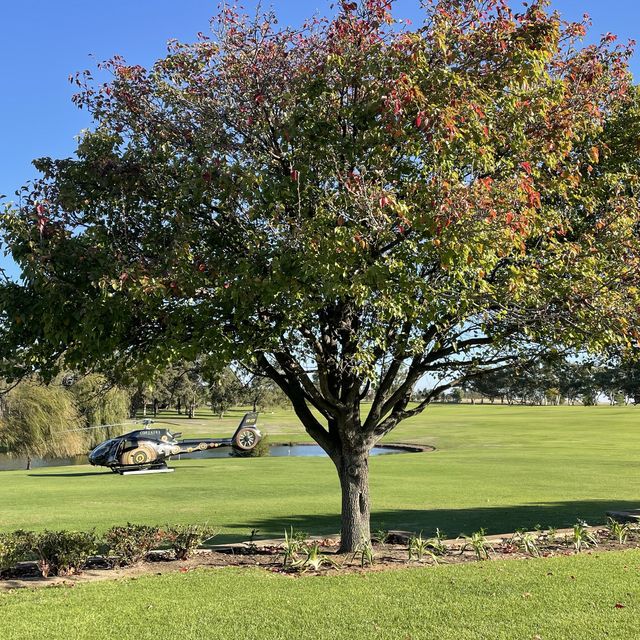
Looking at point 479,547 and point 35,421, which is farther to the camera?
point 35,421

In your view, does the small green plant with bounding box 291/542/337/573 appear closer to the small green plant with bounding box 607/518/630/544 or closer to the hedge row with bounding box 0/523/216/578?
the hedge row with bounding box 0/523/216/578

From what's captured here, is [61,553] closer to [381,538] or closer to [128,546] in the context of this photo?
[128,546]

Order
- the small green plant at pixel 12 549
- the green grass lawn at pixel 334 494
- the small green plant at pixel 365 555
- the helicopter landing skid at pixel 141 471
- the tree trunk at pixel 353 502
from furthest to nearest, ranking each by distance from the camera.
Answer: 1. the helicopter landing skid at pixel 141 471
2. the green grass lawn at pixel 334 494
3. the tree trunk at pixel 353 502
4. the small green plant at pixel 365 555
5. the small green plant at pixel 12 549

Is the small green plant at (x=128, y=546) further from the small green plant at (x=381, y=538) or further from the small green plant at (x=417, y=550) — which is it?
the small green plant at (x=381, y=538)

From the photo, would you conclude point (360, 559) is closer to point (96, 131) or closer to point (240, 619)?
point (240, 619)

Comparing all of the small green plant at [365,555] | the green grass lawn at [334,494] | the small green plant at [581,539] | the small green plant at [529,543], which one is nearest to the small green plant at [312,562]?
the small green plant at [365,555]

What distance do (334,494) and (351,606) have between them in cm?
1637

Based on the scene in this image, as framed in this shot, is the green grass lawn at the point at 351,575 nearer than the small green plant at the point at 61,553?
Yes

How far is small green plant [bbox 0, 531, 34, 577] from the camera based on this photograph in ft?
29.9

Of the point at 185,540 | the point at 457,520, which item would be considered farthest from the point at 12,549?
the point at 457,520

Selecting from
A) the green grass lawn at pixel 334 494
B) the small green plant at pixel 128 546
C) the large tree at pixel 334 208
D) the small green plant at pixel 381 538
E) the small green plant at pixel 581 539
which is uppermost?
the large tree at pixel 334 208

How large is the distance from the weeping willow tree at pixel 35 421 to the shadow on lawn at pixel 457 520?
28506 mm

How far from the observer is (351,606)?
7.20 metres

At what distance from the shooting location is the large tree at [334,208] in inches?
294
